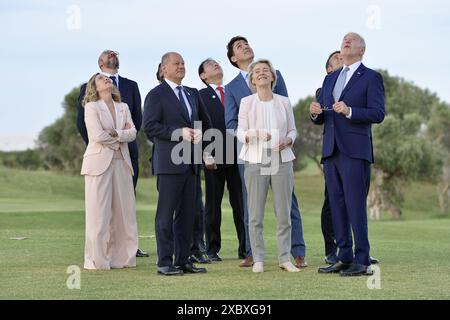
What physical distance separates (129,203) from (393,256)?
12.3ft

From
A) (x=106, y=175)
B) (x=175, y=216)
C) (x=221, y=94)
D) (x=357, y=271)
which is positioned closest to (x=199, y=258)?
(x=175, y=216)

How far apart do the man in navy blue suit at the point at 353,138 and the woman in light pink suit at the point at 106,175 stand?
246cm

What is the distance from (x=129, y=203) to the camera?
10.5 meters

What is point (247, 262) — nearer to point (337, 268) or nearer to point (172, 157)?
point (337, 268)

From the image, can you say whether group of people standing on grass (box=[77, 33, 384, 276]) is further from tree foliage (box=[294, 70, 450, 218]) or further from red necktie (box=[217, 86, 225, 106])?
tree foliage (box=[294, 70, 450, 218])

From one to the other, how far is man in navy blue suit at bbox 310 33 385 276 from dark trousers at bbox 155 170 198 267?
60.1 inches

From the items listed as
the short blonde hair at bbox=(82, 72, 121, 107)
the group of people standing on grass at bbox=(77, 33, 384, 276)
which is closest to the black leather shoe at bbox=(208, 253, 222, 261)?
the group of people standing on grass at bbox=(77, 33, 384, 276)

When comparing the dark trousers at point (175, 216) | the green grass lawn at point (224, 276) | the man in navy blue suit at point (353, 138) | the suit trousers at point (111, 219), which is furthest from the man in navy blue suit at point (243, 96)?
the suit trousers at point (111, 219)

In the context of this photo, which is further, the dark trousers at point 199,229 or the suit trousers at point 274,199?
the dark trousers at point 199,229

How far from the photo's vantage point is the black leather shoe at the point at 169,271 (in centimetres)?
915

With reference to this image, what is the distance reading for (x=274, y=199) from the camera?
948cm

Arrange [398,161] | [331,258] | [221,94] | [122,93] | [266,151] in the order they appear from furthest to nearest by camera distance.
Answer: [398,161] < [122,93] < [221,94] < [331,258] < [266,151]

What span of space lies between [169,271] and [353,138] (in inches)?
96.0

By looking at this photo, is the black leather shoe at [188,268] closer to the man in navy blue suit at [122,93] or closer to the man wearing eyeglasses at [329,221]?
the man wearing eyeglasses at [329,221]
